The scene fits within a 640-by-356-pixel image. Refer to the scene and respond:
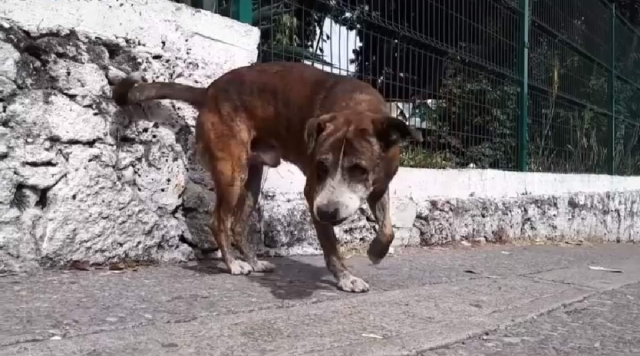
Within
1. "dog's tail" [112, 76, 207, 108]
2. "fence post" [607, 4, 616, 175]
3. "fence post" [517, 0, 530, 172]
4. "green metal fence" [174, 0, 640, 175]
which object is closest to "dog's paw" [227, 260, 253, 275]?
"dog's tail" [112, 76, 207, 108]

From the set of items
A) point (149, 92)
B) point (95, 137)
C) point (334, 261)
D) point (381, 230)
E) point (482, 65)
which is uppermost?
point (482, 65)

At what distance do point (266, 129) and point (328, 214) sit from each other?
1.30m

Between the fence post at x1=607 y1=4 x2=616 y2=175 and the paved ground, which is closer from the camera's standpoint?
the paved ground

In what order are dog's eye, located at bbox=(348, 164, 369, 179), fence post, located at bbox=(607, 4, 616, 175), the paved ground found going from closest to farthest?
the paved ground < dog's eye, located at bbox=(348, 164, 369, 179) < fence post, located at bbox=(607, 4, 616, 175)

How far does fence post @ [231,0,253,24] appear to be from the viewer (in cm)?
542

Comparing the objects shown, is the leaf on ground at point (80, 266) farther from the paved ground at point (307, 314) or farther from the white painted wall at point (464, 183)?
the white painted wall at point (464, 183)

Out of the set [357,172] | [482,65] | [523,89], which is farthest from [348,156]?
[523,89]

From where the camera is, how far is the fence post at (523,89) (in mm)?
9008

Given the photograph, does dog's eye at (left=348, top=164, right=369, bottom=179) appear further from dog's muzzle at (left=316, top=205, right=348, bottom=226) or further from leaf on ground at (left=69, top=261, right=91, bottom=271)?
leaf on ground at (left=69, top=261, right=91, bottom=271)

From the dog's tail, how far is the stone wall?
8 centimetres

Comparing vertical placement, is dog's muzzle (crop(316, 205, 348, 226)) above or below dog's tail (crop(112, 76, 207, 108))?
below

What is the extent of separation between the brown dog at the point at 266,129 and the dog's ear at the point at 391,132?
59mm

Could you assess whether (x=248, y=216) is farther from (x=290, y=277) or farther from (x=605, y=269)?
(x=605, y=269)

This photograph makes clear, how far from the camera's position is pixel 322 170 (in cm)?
369
